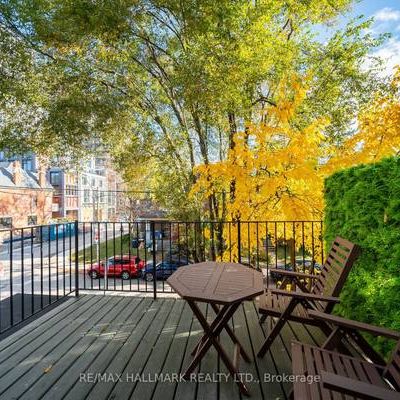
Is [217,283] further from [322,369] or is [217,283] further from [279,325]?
[322,369]

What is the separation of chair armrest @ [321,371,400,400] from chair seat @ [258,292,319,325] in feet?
3.75

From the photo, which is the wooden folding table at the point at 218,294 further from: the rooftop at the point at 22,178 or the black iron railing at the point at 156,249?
the rooftop at the point at 22,178

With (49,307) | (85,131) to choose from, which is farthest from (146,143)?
(49,307)

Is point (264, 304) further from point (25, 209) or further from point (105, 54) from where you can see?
point (25, 209)

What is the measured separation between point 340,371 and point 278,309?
83 cm

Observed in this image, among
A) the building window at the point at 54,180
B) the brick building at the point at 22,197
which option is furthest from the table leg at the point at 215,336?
the building window at the point at 54,180

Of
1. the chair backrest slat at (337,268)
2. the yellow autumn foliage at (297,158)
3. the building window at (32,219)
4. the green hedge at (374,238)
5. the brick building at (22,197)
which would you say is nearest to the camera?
the green hedge at (374,238)

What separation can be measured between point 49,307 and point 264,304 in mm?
2682

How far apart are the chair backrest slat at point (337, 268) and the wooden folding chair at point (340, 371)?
40 cm

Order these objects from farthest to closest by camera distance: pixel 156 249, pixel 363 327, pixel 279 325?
pixel 156 249 → pixel 279 325 → pixel 363 327

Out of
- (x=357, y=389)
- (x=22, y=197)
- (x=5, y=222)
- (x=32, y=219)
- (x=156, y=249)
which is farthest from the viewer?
(x=32, y=219)

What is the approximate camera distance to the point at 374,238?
7.84 feet

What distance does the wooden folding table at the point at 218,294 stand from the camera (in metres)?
2.03

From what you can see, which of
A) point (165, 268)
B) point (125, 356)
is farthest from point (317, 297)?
point (165, 268)
